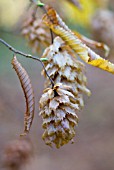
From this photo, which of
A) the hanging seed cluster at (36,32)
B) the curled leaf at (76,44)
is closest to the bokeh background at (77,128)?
the hanging seed cluster at (36,32)

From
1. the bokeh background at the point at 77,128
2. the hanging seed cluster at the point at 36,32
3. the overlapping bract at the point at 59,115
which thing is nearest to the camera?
the overlapping bract at the point at 59,115

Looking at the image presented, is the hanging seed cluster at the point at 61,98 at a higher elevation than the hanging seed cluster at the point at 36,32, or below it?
below

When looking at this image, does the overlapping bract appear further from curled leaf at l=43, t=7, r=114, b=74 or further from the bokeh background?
the bokeh background

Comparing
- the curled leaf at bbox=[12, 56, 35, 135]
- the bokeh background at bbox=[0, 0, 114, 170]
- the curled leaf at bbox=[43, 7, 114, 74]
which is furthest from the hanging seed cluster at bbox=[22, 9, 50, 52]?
the bokeh background at bbox=[0, 0, 114, 170]

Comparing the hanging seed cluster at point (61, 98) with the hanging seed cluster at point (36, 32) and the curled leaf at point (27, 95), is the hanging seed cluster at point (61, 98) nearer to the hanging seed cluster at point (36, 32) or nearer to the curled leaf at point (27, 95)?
the curled leaf at point (27, 95)

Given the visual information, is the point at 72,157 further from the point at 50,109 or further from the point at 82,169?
the point at 50,109
